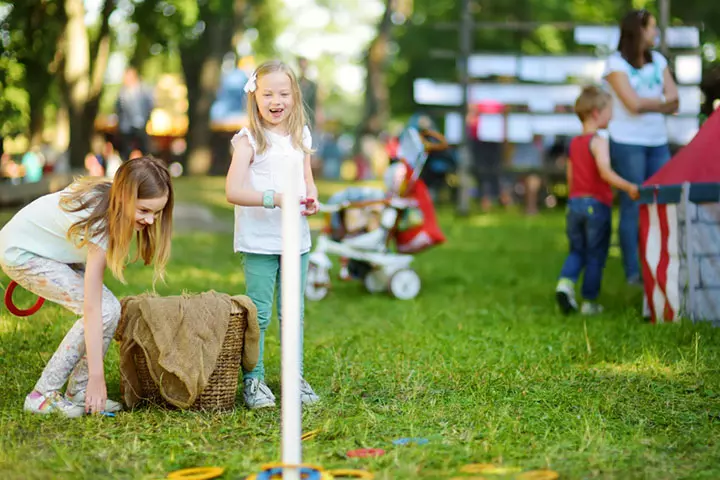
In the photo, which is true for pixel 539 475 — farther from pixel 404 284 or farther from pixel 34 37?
pixel 34 37

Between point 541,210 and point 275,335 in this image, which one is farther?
point 541,210

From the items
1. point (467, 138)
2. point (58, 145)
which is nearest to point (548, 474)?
point (467, 138)

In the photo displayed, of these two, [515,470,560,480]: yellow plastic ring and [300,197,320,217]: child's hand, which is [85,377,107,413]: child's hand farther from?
[515,470,560,480]: yellow plastic ring

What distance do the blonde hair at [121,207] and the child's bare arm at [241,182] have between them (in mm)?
252

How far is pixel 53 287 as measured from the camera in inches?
175

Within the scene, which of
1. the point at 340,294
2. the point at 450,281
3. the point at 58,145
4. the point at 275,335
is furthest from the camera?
the point at 58,145

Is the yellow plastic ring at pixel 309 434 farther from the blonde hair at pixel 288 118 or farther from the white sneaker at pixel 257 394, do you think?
the blonde hair at pixel 288 118

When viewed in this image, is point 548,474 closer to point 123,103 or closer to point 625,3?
point 123,103

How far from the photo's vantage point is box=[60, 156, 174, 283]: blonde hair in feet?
13.8

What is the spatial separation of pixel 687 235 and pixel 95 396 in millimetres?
3591

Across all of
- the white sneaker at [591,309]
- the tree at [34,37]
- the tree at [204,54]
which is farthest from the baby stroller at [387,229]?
the tree at [204,54]

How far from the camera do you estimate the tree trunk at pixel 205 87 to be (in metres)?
26.2

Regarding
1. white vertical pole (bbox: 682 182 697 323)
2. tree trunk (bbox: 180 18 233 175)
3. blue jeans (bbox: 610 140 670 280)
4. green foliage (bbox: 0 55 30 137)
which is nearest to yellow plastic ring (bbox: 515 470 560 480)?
white vertical pole (bbox: 682 182 697 323)

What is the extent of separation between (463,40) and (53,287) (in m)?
12.6
